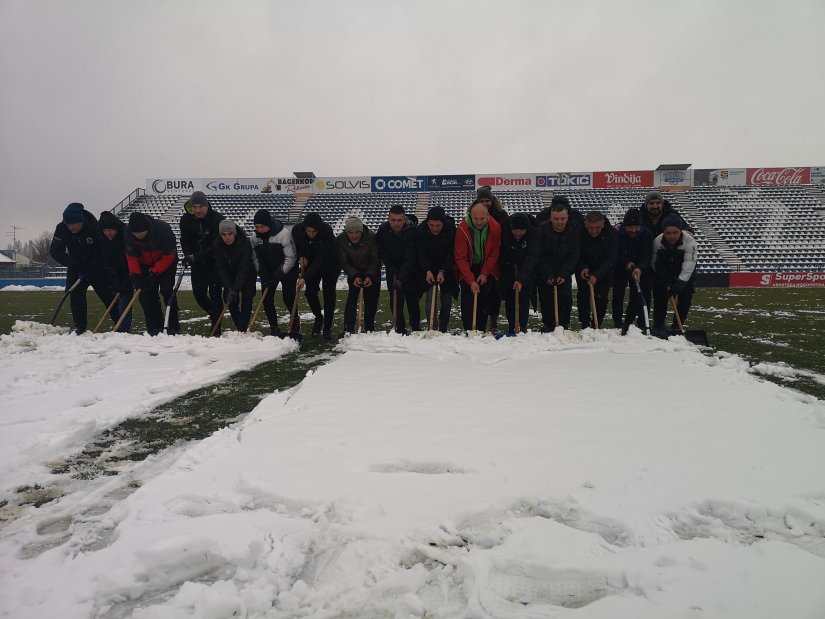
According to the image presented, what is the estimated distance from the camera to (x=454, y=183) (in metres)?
28.9

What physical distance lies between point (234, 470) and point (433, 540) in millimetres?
905

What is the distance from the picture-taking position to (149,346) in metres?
4.58

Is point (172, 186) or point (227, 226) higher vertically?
point (172, 186)

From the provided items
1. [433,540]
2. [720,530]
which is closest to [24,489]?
[433,540]

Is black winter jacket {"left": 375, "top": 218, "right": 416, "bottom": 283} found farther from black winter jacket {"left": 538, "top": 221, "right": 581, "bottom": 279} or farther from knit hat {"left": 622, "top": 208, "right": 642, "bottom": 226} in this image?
knit hat {"left": 622, "top": 208, "right": 642, "bottom": 226}

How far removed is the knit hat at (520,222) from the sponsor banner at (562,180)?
24.9 meters

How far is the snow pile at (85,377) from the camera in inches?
90.8

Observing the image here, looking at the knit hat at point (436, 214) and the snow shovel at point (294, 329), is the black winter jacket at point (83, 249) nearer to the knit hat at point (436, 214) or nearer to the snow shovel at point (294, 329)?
the snow shovel at point (294, 329)

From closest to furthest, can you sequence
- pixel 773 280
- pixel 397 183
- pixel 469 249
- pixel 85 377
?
pixel 85 377 < pixel 469 249 < pixel 773 280 < pixel 397 183

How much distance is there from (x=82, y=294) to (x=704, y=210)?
29772 mm

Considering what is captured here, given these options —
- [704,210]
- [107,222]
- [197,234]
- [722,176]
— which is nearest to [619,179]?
[704,210]

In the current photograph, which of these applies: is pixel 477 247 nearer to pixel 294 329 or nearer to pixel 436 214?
pixel 436 214

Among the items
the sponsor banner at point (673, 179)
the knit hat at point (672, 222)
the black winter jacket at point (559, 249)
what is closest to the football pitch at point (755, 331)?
the knit hat at point (672, 222)

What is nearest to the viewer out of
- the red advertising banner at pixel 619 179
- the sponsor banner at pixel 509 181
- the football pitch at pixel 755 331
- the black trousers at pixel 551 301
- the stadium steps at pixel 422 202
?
the football pitch at pixel 755 331
